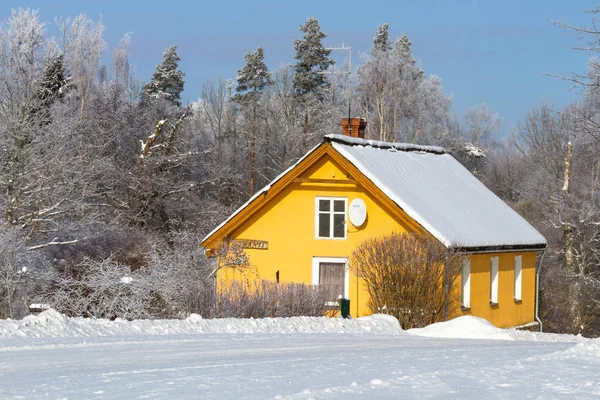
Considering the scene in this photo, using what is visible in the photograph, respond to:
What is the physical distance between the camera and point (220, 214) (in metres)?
50.1

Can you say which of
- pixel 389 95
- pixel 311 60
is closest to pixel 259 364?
pixel 389 95

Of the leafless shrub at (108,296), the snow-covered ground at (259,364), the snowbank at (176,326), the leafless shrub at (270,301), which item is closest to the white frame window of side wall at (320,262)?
the leafless shrub at (270,301)

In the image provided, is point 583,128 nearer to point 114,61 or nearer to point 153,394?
point 153,394

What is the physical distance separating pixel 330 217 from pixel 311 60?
135ft

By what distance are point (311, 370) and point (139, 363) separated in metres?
2.28

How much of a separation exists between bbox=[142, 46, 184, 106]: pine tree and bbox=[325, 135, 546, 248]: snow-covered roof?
129ft

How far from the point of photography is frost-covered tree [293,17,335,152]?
6856cm

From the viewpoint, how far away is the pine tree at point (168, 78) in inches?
2798

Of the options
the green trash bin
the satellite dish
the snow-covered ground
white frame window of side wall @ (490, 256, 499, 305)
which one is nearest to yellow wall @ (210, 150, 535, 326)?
white frame window of side wall @ (490, 256, 499, 305)

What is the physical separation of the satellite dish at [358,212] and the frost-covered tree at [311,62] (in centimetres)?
4031

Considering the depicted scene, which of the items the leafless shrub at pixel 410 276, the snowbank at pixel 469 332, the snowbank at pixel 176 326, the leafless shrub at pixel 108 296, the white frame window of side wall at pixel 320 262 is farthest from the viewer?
the white frame window of side wall at pixel 320 262

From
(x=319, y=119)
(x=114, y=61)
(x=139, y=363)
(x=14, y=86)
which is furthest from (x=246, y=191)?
(x=139, y=363)

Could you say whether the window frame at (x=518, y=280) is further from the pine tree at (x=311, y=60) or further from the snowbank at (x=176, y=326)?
the pine tree at (x=311, y=60)

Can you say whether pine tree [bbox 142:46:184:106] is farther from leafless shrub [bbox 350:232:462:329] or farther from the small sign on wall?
leafless shrub [bbox 350:232:462:329]
